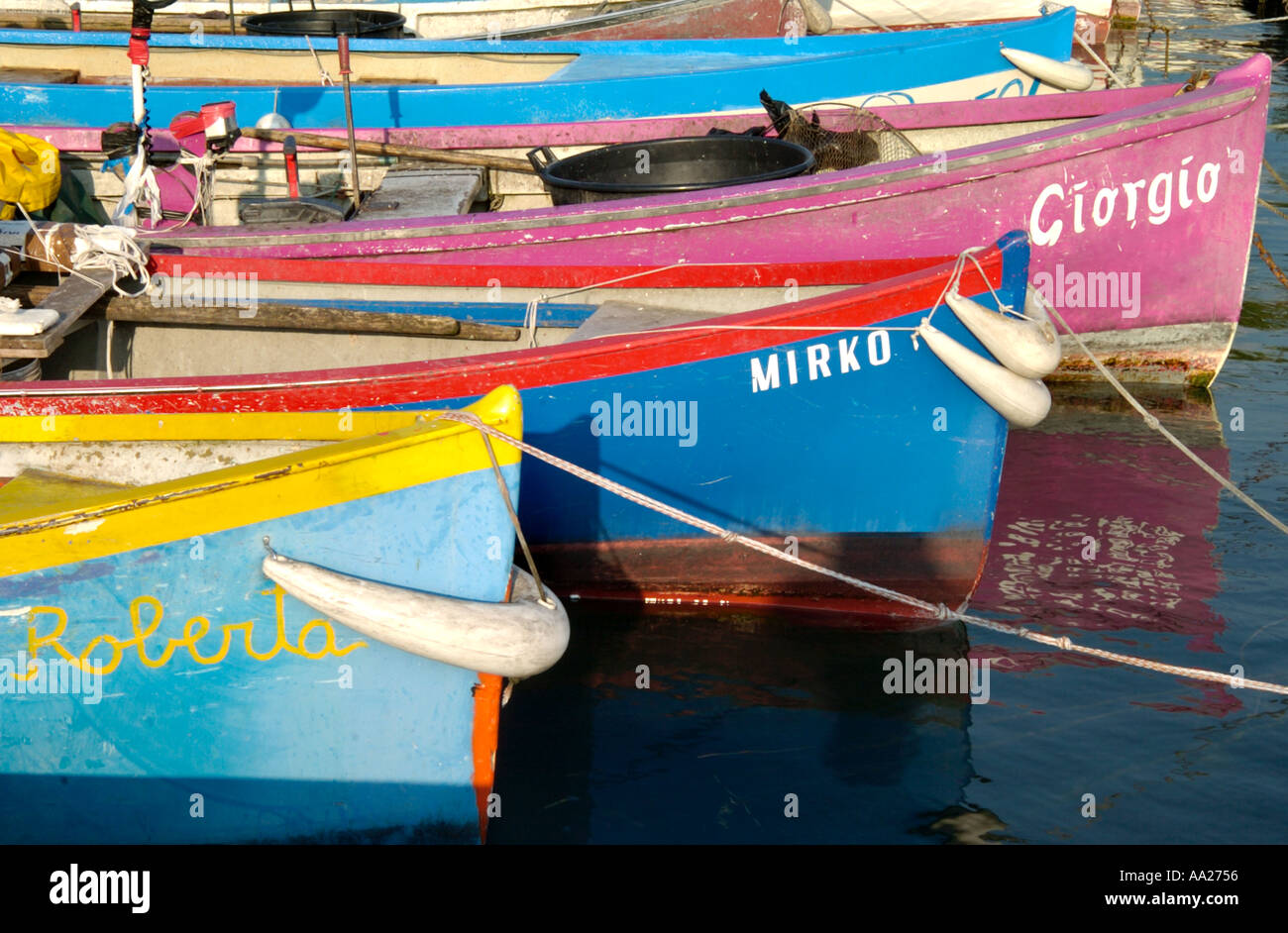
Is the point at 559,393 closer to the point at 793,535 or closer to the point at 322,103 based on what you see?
the point at 793,535

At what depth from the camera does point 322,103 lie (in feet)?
29.3

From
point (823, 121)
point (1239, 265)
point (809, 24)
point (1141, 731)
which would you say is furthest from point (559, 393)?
point (809, 24)

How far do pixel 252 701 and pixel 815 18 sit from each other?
9169mm

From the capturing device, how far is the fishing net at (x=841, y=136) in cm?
821

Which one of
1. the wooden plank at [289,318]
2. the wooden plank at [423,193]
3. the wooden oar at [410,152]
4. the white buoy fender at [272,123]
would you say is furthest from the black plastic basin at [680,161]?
the wooden plank at [289,318]

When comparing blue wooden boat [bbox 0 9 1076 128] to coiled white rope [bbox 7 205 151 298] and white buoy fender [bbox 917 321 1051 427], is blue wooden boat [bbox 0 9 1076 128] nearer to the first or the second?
coiled white rope [bbox 7 205 151 298]

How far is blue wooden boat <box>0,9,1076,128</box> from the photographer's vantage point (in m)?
8.95

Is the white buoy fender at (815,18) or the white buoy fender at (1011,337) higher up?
the white buoy fender at (815,18)

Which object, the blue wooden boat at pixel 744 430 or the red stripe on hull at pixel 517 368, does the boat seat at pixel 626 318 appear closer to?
the blue wooden boat at pixel 744 430

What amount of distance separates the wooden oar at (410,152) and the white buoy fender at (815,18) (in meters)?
4.05

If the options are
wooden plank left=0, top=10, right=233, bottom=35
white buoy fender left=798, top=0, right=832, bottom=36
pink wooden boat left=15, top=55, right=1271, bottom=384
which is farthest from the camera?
white buoy fender left=798, top=0, right=832, bottom=36

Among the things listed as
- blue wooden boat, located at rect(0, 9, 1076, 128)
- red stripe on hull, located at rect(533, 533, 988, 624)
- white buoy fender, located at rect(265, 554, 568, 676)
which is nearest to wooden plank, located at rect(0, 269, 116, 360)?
white buoy fender, located at rect(265, 554, 568, 676)

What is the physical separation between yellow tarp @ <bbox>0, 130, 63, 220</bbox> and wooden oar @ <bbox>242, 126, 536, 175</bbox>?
183 centimetres
